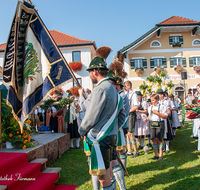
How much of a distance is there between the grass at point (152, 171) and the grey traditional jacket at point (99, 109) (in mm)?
2042

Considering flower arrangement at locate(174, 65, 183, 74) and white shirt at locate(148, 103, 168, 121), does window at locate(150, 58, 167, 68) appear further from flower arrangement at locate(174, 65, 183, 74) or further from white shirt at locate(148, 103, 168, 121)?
white shirt at locate(148, 103, 168, 121)

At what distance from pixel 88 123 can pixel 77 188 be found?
2140mm

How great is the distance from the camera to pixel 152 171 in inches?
177

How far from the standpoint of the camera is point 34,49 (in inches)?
152

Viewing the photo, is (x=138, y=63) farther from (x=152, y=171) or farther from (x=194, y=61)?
(x=152, y=171)

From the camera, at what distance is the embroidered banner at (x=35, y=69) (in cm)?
372

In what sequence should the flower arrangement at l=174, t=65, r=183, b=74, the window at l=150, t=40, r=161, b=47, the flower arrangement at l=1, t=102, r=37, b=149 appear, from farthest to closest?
the window at l=150, t=40, r=161, b=47 < the flower arrangement at l=174, t=65, r=183, b=74 < the flower arrangement at l=1, t=102, r=37, b=149

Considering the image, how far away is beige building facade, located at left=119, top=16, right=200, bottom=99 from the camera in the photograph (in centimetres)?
2291

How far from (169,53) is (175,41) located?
1.82 meters

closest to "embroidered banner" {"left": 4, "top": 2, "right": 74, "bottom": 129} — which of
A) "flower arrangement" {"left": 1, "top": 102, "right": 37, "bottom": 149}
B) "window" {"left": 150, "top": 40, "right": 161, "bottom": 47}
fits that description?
"flower arrangement" {"left": 1, "top": 102, "right": 37, "bottom": 149}

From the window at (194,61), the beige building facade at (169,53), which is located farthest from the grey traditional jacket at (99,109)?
the window at (194,61)

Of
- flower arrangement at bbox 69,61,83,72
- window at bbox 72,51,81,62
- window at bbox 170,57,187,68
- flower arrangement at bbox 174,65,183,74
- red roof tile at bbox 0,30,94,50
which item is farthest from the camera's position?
window at bbox 170,57,187,68

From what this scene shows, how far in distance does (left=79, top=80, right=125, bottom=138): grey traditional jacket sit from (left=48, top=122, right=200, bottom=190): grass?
2042 millimetres

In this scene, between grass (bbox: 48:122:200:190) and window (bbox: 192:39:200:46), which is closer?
grass (bbox: 48:122:200:190)
